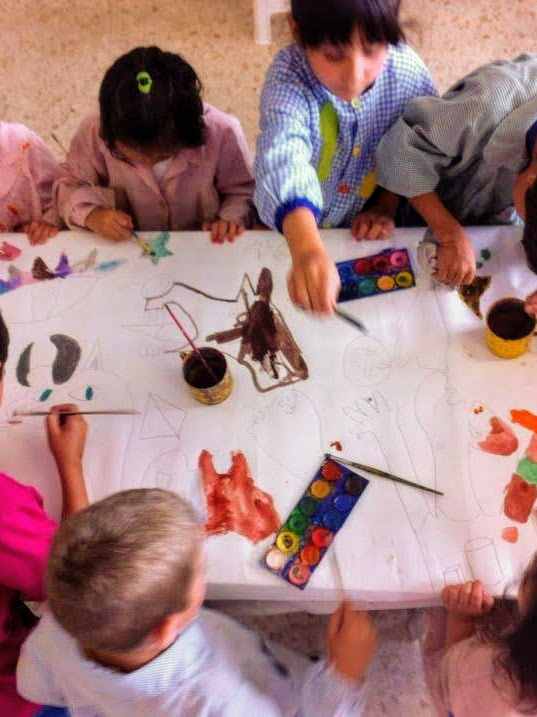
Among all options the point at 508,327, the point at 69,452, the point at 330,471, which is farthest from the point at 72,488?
the point at 508,327

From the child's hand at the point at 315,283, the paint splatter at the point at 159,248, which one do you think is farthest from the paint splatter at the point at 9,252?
the child's hand at the point at 315,283

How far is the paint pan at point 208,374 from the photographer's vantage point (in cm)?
95

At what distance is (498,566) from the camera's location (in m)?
0.81

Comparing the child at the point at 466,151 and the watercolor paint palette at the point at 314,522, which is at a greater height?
the child at the point at 466,151

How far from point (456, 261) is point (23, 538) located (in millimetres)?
802

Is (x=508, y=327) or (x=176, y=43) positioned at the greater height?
(x=176, y=43)

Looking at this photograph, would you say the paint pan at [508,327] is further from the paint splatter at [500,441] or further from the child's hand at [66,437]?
the child's hand at [66,437]

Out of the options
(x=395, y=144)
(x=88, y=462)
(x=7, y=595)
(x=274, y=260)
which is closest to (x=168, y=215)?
(x=274, y=260)

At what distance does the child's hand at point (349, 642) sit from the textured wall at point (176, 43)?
1604mm

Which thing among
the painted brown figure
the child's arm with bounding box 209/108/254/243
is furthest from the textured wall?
the painted brown figure

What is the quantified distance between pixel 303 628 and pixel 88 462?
24.5 inches

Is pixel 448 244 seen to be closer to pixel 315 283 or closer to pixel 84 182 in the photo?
pixel 315 283

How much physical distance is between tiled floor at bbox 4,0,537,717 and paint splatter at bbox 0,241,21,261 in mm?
1012

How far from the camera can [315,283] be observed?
0.90m
